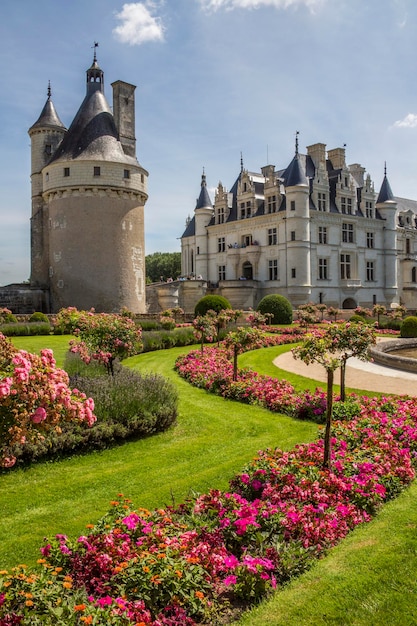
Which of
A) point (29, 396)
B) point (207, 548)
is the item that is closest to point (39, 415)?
point (29, 396)

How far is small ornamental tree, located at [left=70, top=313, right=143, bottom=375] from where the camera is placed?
1174 cm

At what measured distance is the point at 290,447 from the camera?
27.2ft

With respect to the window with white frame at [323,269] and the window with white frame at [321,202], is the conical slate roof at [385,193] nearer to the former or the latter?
the window with white frame at [321,202]

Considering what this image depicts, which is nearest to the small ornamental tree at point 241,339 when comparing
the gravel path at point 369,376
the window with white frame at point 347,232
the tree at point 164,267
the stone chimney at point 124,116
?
the gravel path at point 369,376

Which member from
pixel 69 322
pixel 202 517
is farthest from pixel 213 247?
pixel 202 517

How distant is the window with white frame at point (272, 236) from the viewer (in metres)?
42.8

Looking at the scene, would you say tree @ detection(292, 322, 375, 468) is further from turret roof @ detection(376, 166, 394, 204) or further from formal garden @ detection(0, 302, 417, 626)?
turret roof @ detection(376, 166, 394, 204)

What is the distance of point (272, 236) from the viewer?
141 feet

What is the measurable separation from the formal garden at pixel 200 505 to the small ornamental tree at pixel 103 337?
4.88 feet

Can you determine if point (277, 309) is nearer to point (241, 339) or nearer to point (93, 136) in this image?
point (93, 136)

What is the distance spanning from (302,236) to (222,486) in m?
36.2

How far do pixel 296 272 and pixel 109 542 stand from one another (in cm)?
3791

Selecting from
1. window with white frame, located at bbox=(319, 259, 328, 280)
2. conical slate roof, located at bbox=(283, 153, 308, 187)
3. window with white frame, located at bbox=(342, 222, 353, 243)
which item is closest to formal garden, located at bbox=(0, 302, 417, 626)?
conical slate roof, located at bbox=(283, 153, 308, 187)

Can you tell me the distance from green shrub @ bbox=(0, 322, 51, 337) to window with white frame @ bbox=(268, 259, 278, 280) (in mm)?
21925
